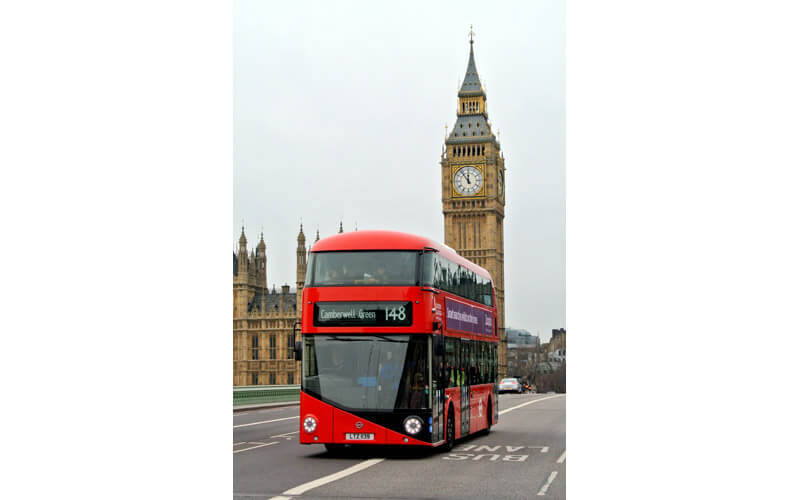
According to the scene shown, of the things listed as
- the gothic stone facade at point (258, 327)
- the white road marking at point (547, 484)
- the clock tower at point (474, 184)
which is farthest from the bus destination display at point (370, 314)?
the gothic stone facade at point (258, 327)

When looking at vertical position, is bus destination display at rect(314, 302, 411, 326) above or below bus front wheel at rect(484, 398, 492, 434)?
above

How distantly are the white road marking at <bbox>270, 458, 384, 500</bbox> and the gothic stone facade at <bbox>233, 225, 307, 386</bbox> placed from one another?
68.0 m

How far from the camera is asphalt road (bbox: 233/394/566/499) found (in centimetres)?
966

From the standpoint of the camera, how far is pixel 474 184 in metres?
40.1

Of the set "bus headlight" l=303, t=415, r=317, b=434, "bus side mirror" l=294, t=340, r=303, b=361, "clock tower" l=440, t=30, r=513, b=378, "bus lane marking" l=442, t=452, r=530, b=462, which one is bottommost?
"bus lane marking" l=442, t=452, r=530, b=462

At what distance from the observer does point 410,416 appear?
1260cm

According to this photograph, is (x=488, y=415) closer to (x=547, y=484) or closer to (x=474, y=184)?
(x=547, y=484)

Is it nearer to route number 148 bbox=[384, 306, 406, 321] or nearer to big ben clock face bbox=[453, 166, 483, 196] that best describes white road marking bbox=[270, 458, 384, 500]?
route number 148 bbox=[384, 306, 406, 321]

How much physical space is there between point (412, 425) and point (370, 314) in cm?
152

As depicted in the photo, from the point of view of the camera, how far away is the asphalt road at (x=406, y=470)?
966cm

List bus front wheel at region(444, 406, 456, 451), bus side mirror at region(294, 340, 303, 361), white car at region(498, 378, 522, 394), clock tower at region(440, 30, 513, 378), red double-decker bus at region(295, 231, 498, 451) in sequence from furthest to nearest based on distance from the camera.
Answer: white car at region(498, 378, 522, 394), clock tower at region(440, 30, 513, 378), bus front wheel at region(444, 406, 456, 451), red double-decker bus at region(295, 231, 498, 451), bus side mirror at region(294, 340, 303, 361)

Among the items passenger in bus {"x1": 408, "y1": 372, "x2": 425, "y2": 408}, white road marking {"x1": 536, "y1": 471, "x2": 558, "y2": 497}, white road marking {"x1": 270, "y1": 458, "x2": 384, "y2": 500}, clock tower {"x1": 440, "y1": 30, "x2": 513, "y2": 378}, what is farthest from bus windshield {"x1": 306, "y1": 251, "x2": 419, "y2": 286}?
white road marking {"x1": 536, "y1": 471, "x2": 558, "y2": 497}
